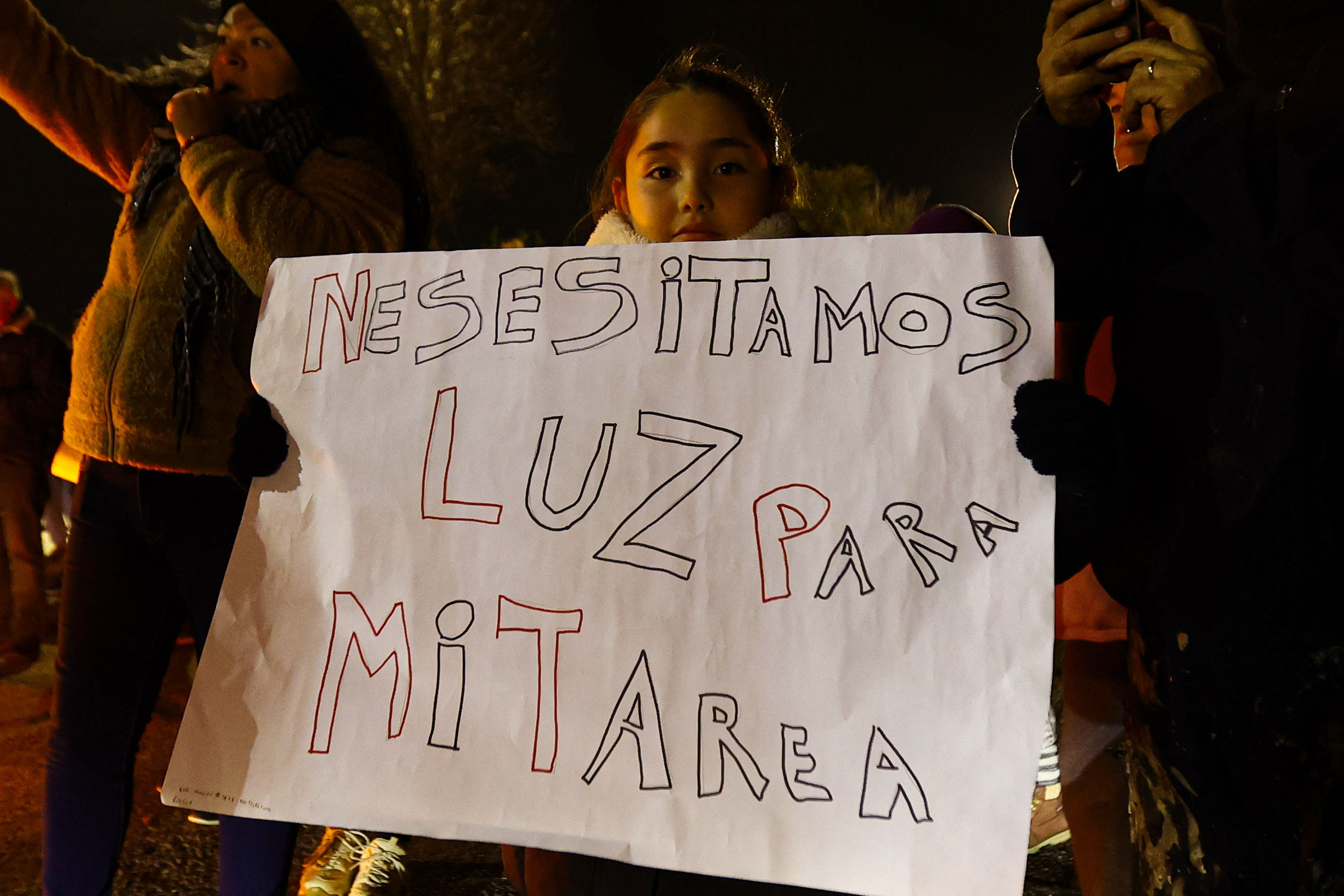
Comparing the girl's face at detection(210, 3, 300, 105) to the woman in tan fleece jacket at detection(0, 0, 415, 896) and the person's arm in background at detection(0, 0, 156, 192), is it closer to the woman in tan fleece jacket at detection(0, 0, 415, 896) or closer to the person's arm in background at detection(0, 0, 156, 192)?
the woman in tan fleece jacket at detection(0, 0, 415, 896)

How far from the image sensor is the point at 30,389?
4113 millimetres

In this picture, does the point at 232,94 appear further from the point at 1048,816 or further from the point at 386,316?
the point at 1048,816

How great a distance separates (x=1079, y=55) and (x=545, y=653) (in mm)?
942

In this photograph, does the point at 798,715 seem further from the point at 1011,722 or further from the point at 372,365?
the point at 372,365

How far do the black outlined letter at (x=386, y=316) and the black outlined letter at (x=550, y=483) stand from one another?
0.85 feet

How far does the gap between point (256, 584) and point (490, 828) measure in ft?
1.48

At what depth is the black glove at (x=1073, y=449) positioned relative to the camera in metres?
0.92

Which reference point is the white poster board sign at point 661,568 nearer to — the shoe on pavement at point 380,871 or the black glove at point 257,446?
the black glove at point 257,446

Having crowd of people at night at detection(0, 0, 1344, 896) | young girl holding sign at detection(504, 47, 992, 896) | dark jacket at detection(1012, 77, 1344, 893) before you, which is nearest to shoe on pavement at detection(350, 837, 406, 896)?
crowd of people at night at detection(0, 0, 1344, 896)

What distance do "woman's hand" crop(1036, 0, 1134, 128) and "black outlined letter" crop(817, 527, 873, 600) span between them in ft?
1.85

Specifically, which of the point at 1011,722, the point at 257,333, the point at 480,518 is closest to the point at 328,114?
the point at 257,333

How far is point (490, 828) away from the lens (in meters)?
1.05

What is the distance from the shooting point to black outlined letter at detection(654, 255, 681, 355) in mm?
1123

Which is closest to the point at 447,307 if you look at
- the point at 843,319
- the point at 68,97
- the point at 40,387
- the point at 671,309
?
the point at 671,309
